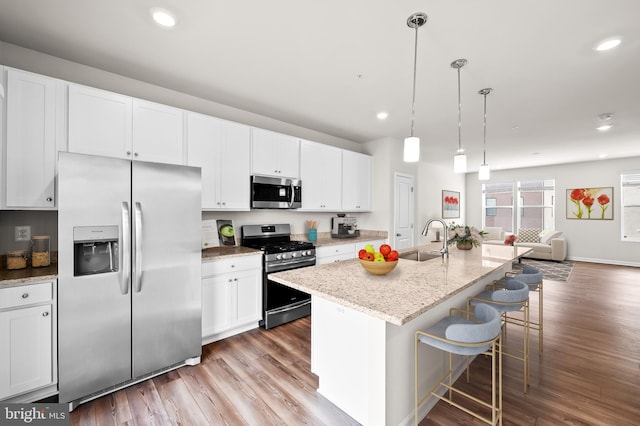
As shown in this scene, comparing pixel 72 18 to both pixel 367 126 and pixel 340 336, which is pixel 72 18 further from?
pixel 367 126

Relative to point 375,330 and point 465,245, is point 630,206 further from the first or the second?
point 375,330

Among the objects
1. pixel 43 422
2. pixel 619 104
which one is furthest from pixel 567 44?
pixel 43 422

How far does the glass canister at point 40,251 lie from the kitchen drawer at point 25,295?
38 centimetres

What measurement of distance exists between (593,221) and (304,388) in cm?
897

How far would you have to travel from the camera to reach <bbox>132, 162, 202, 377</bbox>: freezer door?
7.16ft

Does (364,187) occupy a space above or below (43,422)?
above

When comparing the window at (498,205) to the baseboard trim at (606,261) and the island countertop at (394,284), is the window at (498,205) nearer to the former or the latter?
the baseboard trim at (606,261)

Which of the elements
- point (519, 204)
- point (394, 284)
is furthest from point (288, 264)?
point (519, 204)

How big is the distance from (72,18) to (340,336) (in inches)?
113

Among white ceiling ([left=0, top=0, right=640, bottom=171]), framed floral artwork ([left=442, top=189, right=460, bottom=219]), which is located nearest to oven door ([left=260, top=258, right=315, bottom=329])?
white ceiling ([left=0, top=0, right=640, bottom=171])

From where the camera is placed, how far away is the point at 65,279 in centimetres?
191

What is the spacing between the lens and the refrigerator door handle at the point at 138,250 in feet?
7.05

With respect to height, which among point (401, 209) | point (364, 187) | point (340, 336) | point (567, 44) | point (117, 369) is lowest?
point (117, 369)

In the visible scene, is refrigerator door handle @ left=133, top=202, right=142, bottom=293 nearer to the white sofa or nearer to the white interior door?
the white interior door
